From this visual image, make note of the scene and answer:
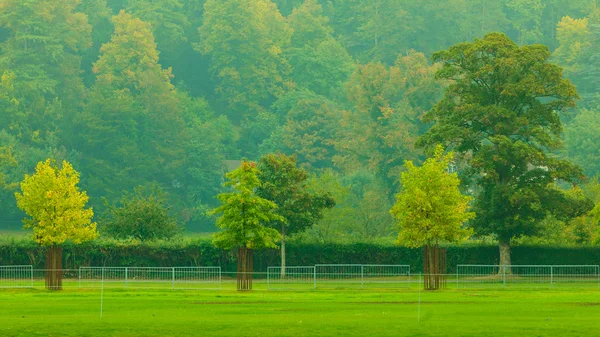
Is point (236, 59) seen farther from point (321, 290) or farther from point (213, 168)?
point (321, 290)

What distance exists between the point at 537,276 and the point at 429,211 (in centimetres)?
1001

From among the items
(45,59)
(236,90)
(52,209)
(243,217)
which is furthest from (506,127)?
(236,90)

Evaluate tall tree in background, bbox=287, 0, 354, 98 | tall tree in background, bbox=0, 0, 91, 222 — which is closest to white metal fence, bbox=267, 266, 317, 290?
tall tree in background, bbox=0, 0, 91, 222

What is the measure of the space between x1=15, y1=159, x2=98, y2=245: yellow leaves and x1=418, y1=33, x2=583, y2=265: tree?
24.8m

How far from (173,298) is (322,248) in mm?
26008

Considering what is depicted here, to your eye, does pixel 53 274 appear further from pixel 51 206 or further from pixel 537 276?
pixel 537 276

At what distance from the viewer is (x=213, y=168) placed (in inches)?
5950

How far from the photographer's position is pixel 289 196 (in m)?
80.8

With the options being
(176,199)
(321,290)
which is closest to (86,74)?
(176,199)

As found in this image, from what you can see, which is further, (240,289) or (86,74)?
(86,74)

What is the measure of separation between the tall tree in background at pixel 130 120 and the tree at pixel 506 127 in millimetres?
63835

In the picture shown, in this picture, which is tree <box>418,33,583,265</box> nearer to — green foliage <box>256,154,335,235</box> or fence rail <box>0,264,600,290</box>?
fence rail <box>0,264,600,290</box>

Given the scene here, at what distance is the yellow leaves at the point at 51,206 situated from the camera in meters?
64.4

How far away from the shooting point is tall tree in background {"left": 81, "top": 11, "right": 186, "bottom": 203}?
141375mm
